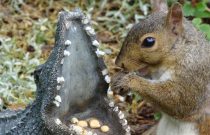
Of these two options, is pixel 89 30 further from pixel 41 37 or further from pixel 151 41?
pixel 41 37

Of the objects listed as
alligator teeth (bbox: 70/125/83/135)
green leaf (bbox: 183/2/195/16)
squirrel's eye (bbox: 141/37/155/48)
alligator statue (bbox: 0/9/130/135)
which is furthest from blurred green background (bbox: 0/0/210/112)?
alligator teeth (bbox: 70/125/83/135)

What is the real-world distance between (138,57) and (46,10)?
8.39 ft

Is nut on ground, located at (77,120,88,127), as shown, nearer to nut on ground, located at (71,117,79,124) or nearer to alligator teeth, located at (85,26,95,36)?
nut on ground, located at (71,117,79,124)

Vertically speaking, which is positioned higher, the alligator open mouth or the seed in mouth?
the alligator open mouth

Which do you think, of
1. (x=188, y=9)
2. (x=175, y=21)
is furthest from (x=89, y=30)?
(x=188, y=9)

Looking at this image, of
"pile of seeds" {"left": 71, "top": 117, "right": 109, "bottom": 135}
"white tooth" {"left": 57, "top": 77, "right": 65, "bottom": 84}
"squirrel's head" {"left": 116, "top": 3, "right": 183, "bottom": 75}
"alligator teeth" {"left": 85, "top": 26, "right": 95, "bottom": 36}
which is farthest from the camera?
"squirrel's head" {"left": 116, "top": 3, "right": 183, "bottom": 75}

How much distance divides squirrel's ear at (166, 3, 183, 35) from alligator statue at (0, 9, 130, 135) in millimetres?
546

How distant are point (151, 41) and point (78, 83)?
572mm

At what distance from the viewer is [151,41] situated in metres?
4.23

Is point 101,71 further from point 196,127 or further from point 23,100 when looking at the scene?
point 23,100

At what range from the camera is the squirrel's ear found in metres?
4.21

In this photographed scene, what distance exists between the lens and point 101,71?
12.9 ft

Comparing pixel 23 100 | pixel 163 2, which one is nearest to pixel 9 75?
pixel 23 100

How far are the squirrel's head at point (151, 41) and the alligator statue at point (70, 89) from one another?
28 cm
